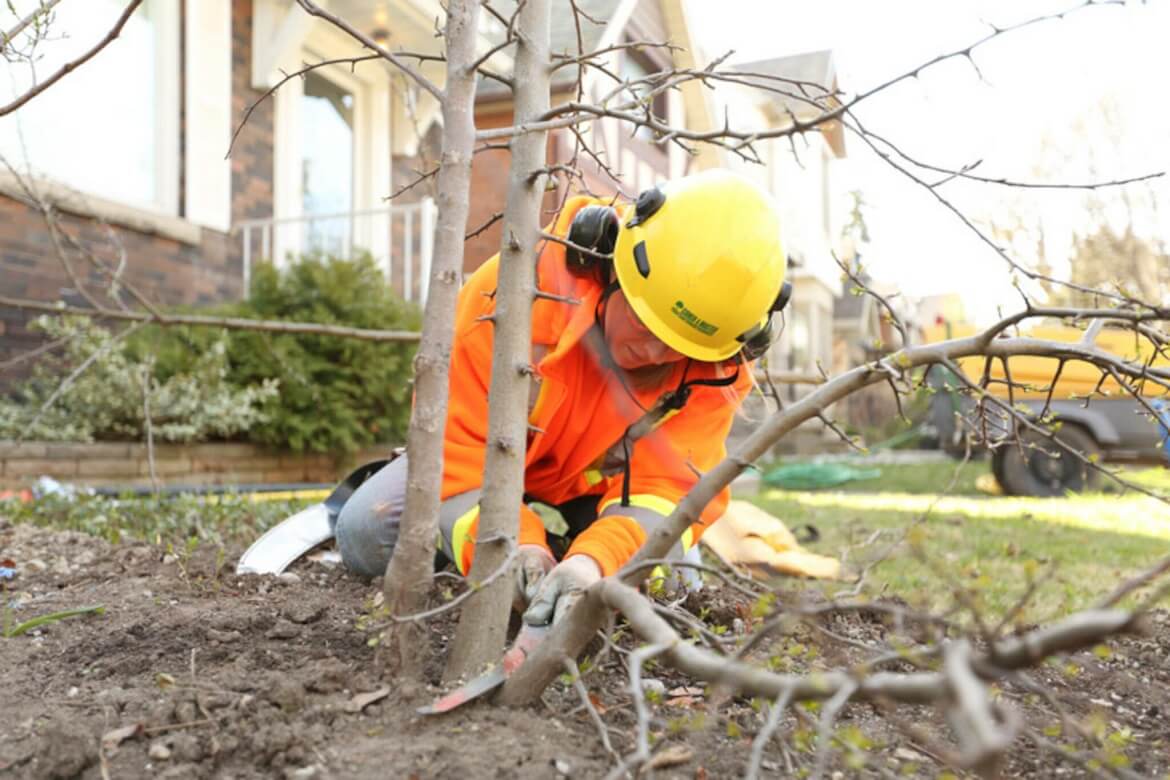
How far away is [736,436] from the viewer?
12977 mm

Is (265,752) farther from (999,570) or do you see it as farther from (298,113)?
(298,113)

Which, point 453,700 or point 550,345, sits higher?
point 550,345

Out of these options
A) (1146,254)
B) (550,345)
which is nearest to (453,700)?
(550,345)

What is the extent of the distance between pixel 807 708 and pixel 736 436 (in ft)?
38.0

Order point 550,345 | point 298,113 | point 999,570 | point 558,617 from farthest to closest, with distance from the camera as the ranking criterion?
point 298,113 < point 999,570 < point 550,345 < point 558,617

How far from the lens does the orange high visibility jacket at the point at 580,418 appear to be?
98.4 inches

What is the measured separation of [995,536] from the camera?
6.17 meters

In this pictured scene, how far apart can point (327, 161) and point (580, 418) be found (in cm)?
807

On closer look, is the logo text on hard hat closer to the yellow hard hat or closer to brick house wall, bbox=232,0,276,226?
the yellow hard hat

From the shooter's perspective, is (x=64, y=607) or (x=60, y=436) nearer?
(x=64, y=607)

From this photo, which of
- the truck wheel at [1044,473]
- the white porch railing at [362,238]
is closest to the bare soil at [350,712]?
the white porch railing at [362,238]

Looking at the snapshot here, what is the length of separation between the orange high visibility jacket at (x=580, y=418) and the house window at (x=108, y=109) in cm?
552

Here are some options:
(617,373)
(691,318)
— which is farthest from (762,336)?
(617,373)

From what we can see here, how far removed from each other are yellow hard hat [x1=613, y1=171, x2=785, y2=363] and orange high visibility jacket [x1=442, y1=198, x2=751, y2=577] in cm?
21
